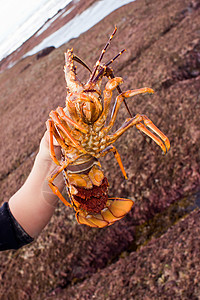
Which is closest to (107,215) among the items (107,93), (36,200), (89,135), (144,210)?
(36,200)

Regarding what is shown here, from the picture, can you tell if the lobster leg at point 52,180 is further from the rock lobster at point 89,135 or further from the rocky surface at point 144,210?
the rocky surface at point 144,210

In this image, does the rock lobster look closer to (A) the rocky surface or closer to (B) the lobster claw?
(B) the lobster claw

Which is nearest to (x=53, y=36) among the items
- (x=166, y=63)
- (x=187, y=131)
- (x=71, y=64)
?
(x=166, y=63)

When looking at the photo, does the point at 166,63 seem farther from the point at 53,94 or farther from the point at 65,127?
the point at 65,127

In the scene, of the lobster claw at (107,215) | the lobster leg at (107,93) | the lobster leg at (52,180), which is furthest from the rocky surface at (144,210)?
the lobster leg at (107,93)

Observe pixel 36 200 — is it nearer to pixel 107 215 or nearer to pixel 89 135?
pixel 107 215
